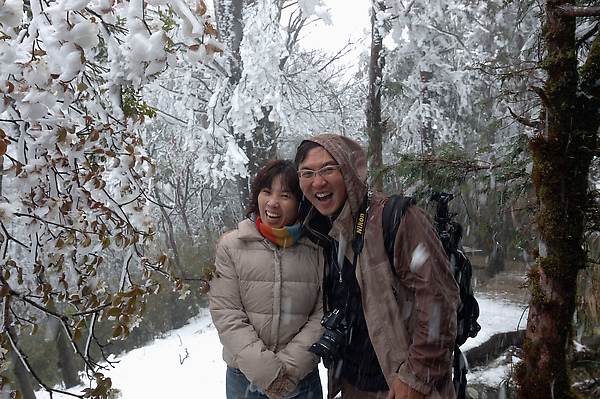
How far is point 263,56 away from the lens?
6.36 metres

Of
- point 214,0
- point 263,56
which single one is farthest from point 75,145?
point 214,0

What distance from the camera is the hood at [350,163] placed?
1.75 metres

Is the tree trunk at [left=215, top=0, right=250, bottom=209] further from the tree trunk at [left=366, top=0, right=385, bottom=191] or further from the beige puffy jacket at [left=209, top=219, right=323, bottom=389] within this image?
the beige puffy jacket at [left=209, top=219, right=323, bottom=389]

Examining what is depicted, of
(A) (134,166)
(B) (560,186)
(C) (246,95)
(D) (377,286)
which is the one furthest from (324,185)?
(C) (246,95)

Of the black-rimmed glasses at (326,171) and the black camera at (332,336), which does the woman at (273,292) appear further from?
the black-rimmed glasses at (326,171)

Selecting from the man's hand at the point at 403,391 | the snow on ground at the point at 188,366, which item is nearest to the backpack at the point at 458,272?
the man's hand at the point at 403,391

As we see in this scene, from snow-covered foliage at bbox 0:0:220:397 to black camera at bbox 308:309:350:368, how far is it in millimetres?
748

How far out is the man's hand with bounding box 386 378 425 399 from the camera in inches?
61.9

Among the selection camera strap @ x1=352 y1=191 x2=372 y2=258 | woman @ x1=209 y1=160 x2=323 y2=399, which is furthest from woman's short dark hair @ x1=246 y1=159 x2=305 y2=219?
camera strap @ x1=352 y1=191 x2=372 y2=258

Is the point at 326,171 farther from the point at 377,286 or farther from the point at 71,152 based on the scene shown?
the point at 71,152

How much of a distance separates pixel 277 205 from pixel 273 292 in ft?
1.51

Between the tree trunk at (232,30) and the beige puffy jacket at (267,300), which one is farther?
the tree trunk at (232,30)

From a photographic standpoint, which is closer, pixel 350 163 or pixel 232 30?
pixel 350 163

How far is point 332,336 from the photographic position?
1790mm
